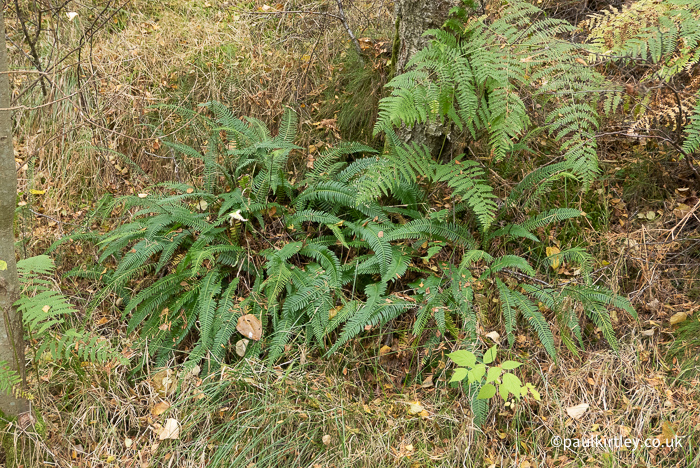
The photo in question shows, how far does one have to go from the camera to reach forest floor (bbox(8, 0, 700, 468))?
2.50 metres

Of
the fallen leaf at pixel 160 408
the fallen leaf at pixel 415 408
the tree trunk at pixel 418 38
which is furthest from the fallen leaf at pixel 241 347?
the tree trunk at pixel 418 38

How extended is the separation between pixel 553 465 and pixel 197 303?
2.14m

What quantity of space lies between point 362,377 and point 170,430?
1071 millimetres

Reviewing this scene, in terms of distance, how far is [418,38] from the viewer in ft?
10.4

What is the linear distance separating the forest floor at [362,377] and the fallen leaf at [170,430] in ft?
0.07

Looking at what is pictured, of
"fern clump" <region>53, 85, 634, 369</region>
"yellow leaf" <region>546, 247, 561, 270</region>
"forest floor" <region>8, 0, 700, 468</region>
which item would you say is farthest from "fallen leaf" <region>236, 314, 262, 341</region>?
"yellow leaf" <region>546, 247, 561, 270</region>

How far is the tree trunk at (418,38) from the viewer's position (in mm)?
3072

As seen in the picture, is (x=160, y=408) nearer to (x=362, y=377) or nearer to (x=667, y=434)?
(x=362, y=377)

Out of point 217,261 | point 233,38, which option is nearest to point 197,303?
point 217,261

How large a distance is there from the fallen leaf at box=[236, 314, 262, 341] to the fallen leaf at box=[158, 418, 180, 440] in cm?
58

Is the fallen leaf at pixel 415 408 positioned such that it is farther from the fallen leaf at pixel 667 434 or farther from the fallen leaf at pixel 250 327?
the fallen leaf at pixel 667 434

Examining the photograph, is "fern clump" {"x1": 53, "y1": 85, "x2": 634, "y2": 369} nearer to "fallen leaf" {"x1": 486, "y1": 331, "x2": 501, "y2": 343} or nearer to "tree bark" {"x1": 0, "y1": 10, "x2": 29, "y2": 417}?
"fallen leaf" {"x1": 486, "y1": 331, "x2": 501, "y2": 343}

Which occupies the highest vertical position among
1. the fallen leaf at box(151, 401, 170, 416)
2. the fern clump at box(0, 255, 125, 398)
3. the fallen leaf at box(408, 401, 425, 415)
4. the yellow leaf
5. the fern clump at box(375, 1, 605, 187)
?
the fern clump at box(375, 1, 605, 187)

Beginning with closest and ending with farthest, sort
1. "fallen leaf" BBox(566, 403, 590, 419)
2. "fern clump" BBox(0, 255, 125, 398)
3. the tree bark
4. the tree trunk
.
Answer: the tree bark, "fern clump" BBox(0, 255, 125, 398), "fallen leaf" BBox(566, 403, 590, 419), the tree trunk
